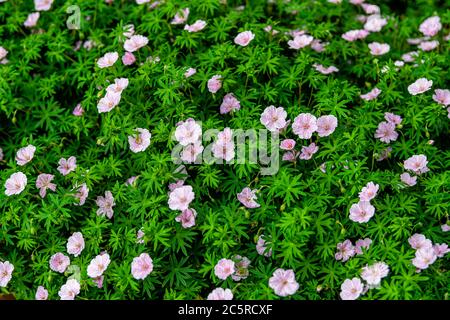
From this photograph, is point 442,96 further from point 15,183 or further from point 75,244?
point 15,183

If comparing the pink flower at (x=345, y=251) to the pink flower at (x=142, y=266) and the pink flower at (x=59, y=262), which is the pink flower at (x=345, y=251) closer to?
the pink flower at (x=142, y=266)

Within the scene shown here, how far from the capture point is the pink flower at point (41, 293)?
3.91 m

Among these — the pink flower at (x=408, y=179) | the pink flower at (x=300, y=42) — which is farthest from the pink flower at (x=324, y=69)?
the pink flower at (x=408, y=179)

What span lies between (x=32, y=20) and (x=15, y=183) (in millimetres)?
1460

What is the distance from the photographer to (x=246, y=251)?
3.84 metres

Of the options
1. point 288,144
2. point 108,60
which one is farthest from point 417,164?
point 108,60

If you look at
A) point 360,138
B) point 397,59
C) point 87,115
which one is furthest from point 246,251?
point 397,59

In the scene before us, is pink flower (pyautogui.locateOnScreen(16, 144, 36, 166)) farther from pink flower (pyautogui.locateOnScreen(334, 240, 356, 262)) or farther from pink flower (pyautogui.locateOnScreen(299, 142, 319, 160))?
pink flower (pyautogui.locateOnScreen(334, 240, 356, 262))

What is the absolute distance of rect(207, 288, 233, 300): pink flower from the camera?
361 cm

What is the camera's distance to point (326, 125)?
406 centimetres

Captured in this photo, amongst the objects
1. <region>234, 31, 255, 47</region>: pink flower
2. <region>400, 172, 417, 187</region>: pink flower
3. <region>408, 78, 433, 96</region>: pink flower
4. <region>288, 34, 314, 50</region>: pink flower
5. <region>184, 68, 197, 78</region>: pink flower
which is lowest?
<region>400, 172, 417, 187</region>: pink flower

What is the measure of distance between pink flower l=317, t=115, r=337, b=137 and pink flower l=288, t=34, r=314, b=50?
28.0 inches

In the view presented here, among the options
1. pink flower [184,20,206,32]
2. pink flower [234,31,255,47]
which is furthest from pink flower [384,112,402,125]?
pink flower [184,20,206,32]
